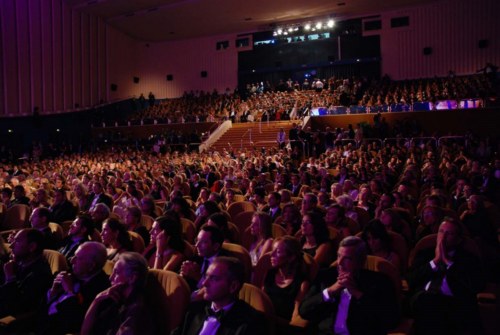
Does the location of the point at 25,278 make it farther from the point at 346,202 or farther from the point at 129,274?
the point at 346,202

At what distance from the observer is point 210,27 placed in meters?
26.1

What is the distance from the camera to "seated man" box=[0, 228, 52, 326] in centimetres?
318

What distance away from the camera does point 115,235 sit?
3.74 m

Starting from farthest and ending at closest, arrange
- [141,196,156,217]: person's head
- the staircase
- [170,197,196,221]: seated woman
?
the staircase → [141,196,156,217]: person's head → [170,197,196,221]: seated woman

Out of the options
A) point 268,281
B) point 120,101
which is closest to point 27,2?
point 120,101

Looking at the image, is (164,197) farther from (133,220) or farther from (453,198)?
(453,198)

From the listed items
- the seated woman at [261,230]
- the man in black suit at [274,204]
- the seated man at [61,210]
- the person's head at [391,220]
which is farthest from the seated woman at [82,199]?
the person's head at [391,220]

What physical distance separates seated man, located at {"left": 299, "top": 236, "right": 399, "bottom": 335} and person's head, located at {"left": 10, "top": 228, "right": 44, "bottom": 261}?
6.62ft

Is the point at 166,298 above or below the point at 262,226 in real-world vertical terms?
below

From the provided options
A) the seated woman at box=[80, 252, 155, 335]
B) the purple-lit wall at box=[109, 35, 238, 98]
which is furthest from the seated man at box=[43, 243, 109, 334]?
the purple-lit wall at box=[109, 35, 238, 98]

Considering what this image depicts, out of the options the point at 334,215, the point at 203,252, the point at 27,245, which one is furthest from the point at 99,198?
the point at 203,252

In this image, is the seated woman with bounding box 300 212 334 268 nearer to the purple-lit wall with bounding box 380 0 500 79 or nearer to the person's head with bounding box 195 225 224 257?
the person's head with bounding box 195 225 224 257

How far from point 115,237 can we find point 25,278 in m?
0.74

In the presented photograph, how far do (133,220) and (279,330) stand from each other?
89.5 inches
